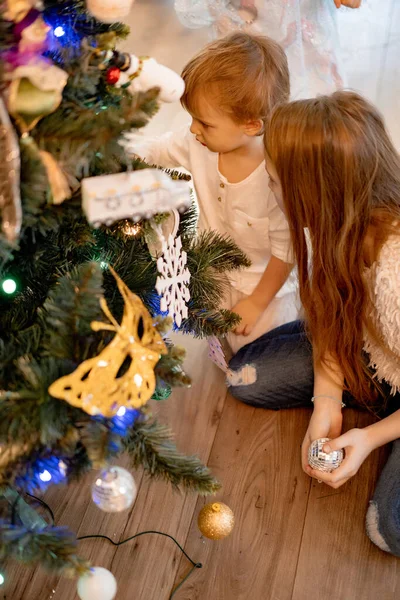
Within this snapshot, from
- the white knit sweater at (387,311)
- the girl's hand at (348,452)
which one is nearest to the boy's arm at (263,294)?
A: the white knit sweater at (387,311)

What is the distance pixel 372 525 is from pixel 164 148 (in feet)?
2.66

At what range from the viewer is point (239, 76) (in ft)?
3.17

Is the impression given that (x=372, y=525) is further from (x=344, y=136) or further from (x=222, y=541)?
(x=344, y=136)

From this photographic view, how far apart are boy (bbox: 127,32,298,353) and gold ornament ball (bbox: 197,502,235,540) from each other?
39 centimetres

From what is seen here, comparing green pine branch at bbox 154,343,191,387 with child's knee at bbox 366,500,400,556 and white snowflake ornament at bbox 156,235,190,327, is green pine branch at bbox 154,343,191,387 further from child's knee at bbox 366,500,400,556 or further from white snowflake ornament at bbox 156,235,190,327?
child's knee at bbox 366,500,400,556

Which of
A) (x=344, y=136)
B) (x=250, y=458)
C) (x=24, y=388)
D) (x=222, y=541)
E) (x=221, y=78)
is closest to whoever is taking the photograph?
(x=24, y=388)

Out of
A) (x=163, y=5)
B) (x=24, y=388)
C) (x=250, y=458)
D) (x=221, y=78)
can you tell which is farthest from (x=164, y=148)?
(x=163, y=5)

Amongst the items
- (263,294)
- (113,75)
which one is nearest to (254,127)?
(263,294)

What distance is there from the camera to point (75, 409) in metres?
0.57

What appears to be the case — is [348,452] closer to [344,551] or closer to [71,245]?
[344,551]

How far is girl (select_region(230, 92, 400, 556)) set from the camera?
87 cm

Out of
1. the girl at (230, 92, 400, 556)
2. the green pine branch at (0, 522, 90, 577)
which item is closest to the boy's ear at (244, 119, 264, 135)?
the girl at (230, 92, 400, 556)

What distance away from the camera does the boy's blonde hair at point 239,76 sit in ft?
3.17

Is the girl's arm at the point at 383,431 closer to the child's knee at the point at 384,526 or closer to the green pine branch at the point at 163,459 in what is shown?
the child's knee at the point at 384,526
